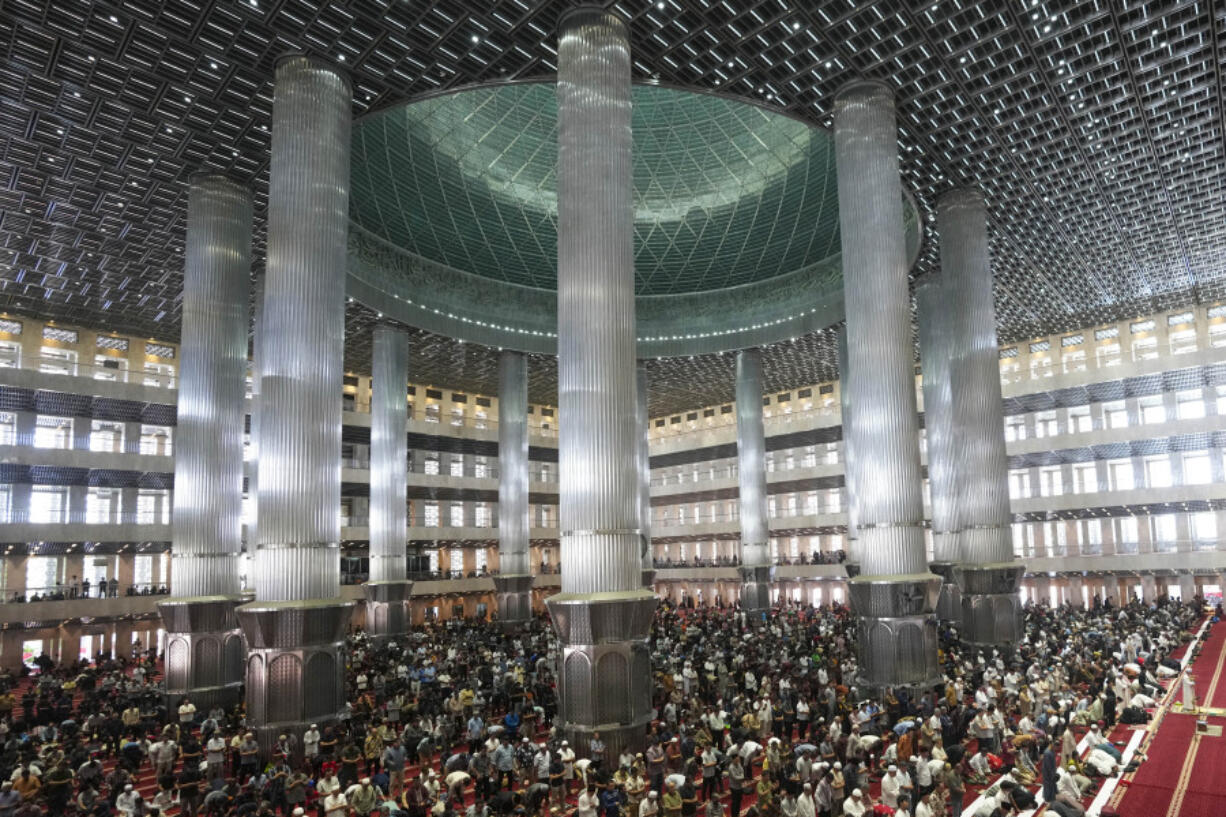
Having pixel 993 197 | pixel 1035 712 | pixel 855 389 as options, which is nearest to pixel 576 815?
pixel 1035 712

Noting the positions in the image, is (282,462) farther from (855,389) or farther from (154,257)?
(154,257)

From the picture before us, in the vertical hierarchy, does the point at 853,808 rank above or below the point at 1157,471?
below

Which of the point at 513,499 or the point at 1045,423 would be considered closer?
the point at 513,499

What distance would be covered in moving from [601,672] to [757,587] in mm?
26825

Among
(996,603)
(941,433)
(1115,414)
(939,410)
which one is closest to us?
(996,603)

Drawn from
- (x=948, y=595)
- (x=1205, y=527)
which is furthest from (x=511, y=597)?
(x=1205, y=527)

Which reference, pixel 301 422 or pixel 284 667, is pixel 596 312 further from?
pixel 284 667

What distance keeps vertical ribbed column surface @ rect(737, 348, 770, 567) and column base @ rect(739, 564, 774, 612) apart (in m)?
0.46

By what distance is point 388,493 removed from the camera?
1377 inches

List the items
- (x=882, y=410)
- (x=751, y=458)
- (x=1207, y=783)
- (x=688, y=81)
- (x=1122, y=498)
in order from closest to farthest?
(x=1207, y=783) → (x=882, y=410) → (x=688, y=81) → (x=1122, y=498) → (x=751, y=458)

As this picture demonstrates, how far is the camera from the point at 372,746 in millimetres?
15000

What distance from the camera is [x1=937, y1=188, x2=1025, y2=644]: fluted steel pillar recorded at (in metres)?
24.3

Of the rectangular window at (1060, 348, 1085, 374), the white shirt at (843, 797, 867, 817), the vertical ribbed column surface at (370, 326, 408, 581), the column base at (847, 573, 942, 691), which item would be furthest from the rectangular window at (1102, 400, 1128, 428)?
the white shirt at (843, 797, 867, 817)

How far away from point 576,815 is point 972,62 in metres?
19.2
